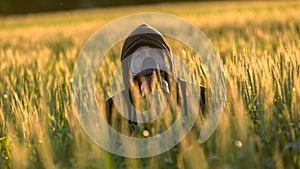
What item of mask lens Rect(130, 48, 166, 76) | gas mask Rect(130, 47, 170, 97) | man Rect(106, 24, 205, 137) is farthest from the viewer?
mask lens Rect(130, 48, 166, 76)

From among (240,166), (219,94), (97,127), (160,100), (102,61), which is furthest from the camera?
(102,61)

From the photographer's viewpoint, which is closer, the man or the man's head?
the man

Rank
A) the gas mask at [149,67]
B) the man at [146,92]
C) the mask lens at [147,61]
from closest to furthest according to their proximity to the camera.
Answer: the man at [146,92], the gas mask at [149,67], the mask lens at [147,61]

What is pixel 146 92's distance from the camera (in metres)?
2.67

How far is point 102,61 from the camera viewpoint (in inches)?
223

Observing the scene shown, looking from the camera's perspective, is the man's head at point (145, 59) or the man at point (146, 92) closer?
the man at point (146, 92)

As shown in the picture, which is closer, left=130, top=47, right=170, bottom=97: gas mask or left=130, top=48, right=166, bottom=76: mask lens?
left=130, top=47, right=170, bottom=97: gas mask

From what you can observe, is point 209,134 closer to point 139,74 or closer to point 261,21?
point 139,74

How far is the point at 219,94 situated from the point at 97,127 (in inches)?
24.3

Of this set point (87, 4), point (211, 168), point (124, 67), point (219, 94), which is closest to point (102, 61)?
point (124, 67)

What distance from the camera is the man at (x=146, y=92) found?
2.52 meters

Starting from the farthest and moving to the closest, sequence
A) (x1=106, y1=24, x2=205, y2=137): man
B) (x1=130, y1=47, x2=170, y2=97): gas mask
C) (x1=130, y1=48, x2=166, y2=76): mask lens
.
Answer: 1. (x1=130, y1=48, x2=166, y2=76): mask lens
2. (x1=130, y1=47, x2=170, y2=97): gas mask
3. (x1=106, y1=24, x2=205, y2=137): man

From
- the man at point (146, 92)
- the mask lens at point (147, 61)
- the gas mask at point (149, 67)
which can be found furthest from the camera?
the mask lens at point (147, 61)

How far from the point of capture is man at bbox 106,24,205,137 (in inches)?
99.2
